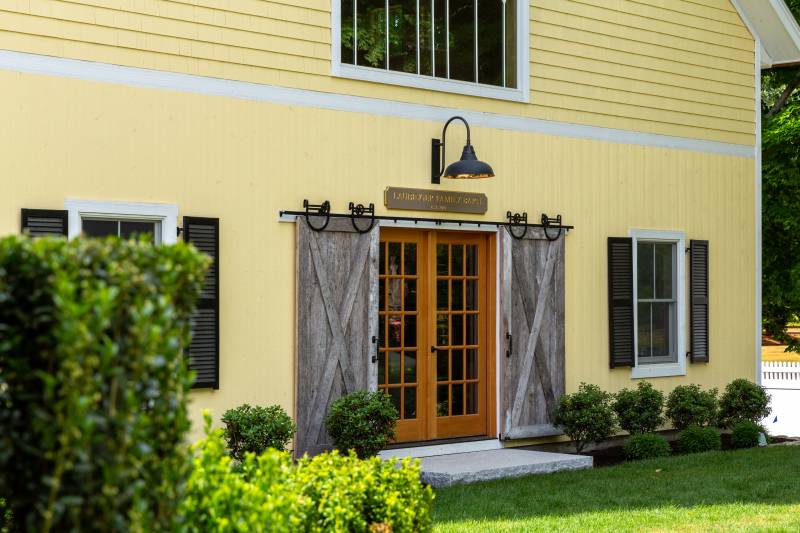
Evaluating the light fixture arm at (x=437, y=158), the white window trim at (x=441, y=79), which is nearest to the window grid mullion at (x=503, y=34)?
the white window trim at (x=441, y=79)

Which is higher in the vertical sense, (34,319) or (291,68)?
(291,68)

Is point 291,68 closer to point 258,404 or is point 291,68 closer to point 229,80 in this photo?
point 229,80

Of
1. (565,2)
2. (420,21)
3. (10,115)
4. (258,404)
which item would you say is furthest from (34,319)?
(565,2)

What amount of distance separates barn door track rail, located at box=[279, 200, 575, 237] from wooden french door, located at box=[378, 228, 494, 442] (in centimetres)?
18

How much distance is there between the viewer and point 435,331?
10.9 m

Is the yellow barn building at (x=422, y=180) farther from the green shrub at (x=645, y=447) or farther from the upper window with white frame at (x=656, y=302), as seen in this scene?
the green shrub at (x=645, y=447)

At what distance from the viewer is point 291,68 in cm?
979

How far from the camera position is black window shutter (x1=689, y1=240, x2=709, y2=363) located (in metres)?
13.0

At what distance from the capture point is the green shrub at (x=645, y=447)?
1126 centimetres

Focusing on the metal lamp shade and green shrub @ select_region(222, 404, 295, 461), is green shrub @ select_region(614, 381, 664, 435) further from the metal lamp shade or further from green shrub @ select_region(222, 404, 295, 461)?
green shrub @ select_region(222, 404, 295, 461)

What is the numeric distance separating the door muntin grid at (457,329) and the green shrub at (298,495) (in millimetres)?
5458

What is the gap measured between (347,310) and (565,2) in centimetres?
432

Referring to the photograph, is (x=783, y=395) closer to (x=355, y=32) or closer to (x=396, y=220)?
(x=396, y=220)

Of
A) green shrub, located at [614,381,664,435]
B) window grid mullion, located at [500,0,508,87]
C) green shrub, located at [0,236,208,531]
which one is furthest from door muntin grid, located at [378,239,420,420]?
green shrub, located at [0,236,208,531]
